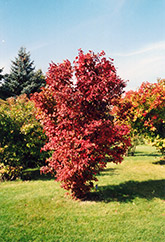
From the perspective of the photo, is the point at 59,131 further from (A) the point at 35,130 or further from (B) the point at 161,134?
(B) the point at 161,134

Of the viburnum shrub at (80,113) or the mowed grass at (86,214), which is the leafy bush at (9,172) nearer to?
the mowed grass at (86,214)

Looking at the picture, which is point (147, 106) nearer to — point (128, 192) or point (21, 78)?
point (128, 192)

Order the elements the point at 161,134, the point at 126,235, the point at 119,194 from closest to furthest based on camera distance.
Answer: the point at 126,235, the point at 119,194, the point at 161,134

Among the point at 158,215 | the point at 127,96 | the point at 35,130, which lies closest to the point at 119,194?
the point at 158,215

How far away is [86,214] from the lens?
195 inches

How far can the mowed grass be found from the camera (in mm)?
4055

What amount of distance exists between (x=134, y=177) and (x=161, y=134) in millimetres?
3519

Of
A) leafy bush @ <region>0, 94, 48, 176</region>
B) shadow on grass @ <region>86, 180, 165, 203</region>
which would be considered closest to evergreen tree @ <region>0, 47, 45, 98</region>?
leafy bush @ <region>0, 94, 48, 176</region>

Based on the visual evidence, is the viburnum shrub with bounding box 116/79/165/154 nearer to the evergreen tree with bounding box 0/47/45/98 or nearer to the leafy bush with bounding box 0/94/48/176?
the leafy bush with bounding box 0/94/48/176

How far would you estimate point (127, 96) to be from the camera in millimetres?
10047

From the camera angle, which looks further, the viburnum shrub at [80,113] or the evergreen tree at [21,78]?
the evergreen tree at [21,78]

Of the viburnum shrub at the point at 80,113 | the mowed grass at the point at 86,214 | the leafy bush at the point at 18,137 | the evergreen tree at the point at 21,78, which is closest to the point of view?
the mowed grass at the point at 86,214

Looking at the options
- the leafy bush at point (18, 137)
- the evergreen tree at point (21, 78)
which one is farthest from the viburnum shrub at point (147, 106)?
the evergreen tree at point (21, 78)

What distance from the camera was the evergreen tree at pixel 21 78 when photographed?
33.6 meters
